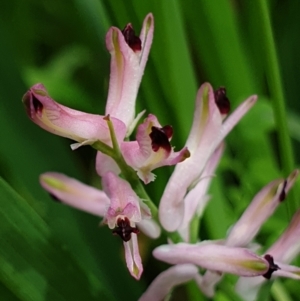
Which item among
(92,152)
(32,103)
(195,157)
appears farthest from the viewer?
(92,152)

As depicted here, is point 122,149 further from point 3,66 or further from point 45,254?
point 3,66

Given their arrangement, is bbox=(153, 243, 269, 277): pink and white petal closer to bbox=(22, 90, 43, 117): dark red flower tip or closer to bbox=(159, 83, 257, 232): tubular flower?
bbox=(159, 83, 257, 232): tubular flower

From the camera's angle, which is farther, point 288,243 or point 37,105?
point 288,243

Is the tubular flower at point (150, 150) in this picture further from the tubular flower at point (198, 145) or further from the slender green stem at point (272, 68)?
the slender green stem at point (272, 68)

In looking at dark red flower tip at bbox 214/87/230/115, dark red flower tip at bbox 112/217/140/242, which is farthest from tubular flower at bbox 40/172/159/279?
dark red flower tip at bbox 214/87/230/115

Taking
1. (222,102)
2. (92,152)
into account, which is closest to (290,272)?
(222,102)

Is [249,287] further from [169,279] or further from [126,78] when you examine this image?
[126,78]

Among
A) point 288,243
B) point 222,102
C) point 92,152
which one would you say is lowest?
point 92,152

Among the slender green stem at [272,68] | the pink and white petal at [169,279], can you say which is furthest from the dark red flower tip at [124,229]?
the slender green stem at [272,68]

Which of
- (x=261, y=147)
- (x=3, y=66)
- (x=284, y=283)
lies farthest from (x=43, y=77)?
(x=284, y=283)
